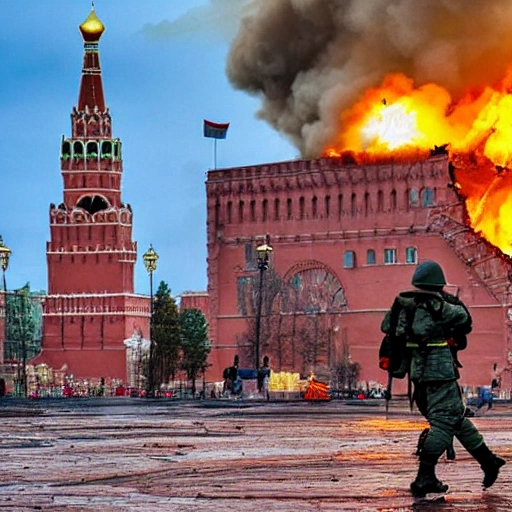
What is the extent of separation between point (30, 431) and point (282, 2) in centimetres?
6919

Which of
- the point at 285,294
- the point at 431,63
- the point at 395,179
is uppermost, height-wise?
the point at 431,63

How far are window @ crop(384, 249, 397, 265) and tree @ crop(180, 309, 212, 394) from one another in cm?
1166

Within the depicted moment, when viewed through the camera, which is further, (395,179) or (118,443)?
(395,179)

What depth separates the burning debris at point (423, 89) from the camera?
85.1 m

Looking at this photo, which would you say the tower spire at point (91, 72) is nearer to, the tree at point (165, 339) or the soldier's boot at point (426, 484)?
the tree at point (165, 339)

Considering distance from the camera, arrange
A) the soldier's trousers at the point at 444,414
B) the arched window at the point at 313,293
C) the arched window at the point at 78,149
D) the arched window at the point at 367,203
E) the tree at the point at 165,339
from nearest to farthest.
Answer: the soldier's trousers at the point at 444,414 → the arched window at the point at 367,203 → the arched window at the point at 313,293 → the tree at the point at 165,339 → the arched window at the point at 78,149

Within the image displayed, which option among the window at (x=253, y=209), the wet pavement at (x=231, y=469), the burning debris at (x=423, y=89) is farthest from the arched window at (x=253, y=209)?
the wet pavement at (x=231, y=469)

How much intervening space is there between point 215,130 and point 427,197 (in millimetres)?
16176

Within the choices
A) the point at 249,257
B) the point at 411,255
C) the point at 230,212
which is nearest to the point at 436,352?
the point at 411,255

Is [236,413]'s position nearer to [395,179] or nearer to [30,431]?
[30,431]

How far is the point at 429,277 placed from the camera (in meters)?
13.9

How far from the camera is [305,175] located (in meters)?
90.1

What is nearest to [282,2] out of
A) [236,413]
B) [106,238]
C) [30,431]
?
[106,238]

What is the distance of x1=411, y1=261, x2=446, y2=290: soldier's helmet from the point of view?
13.9 m
